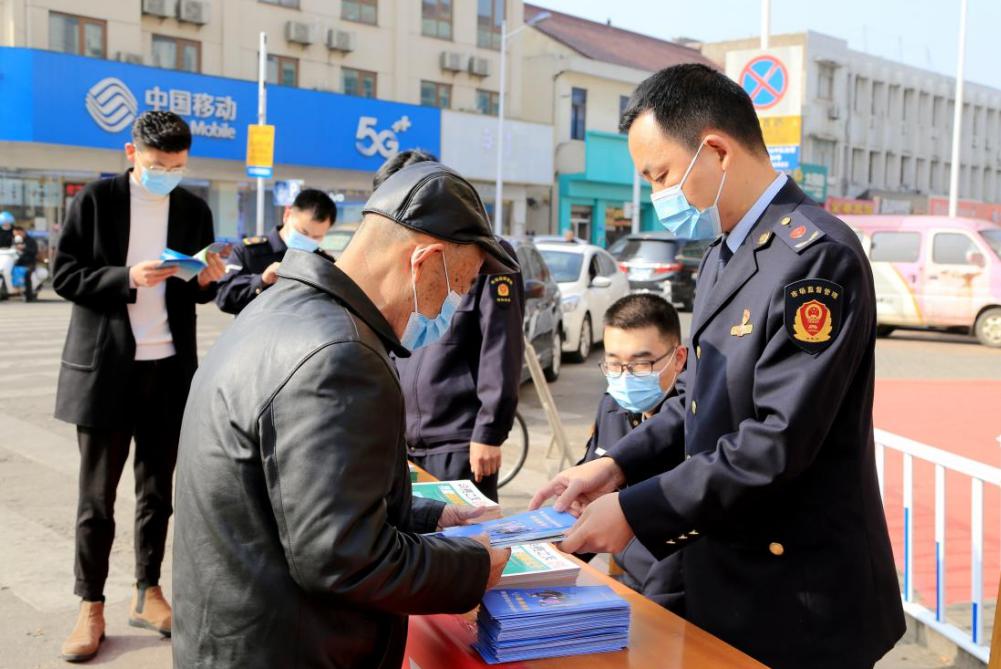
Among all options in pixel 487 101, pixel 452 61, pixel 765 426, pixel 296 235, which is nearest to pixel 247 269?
pixel 296 235

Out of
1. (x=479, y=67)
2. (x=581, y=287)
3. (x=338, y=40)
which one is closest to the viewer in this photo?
(x=581, y=287)

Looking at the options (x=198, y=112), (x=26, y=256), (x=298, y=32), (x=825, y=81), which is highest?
(x=825, y=81)

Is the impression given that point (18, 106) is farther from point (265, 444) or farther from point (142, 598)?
point (265, 444)

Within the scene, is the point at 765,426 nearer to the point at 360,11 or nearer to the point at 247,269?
the point at 247,269

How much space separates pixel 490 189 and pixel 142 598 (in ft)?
101

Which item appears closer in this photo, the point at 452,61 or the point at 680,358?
the point at 680,358

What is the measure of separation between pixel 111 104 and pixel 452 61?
42.3 feet

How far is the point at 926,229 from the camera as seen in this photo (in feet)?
54.7

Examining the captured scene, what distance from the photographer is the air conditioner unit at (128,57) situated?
25.0m

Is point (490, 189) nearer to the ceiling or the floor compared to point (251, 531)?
nearer to the ceiling

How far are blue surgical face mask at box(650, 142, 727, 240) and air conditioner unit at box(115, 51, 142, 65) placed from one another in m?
25.3

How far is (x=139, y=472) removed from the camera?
4.18m

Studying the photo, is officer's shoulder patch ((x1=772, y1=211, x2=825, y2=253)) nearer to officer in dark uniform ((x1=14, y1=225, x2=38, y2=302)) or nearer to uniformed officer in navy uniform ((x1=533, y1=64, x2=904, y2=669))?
uniformed officer in navy uniform ((x1=533, y1=64, x2=904, y2=669))

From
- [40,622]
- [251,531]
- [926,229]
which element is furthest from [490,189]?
[251,531]
